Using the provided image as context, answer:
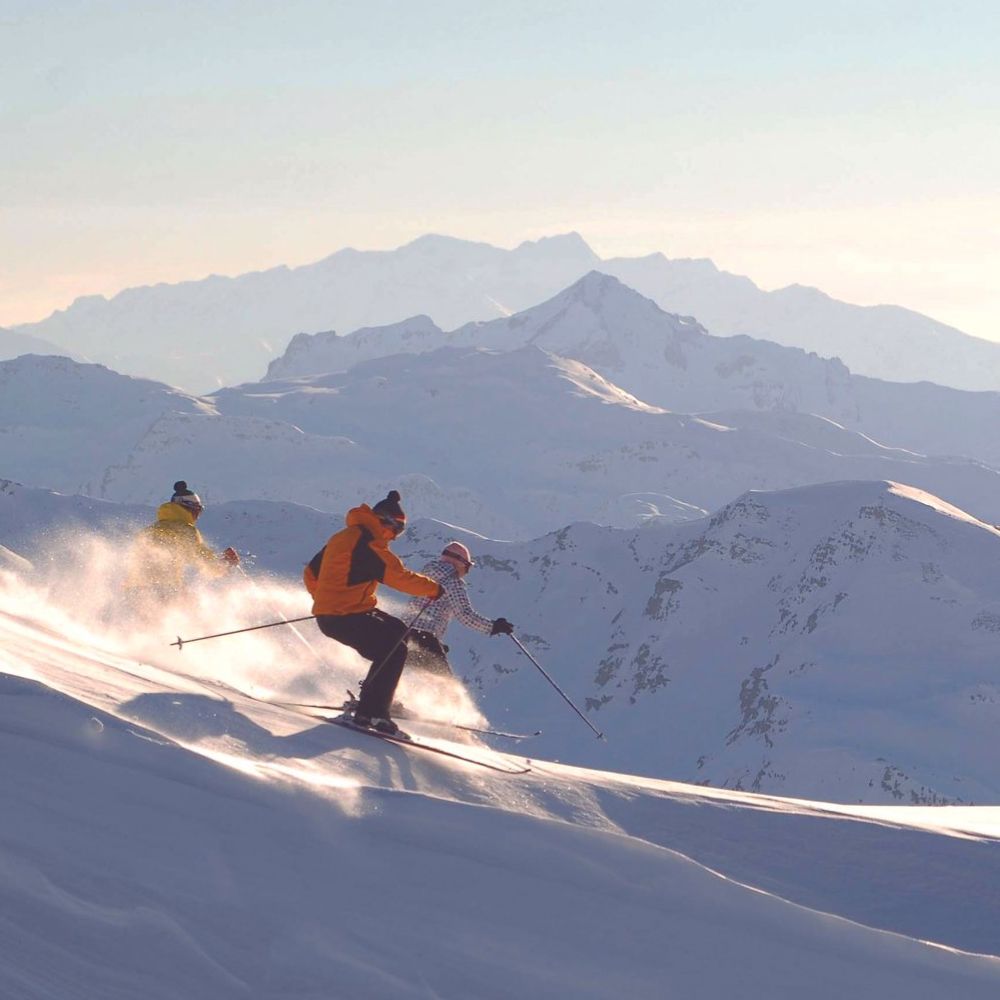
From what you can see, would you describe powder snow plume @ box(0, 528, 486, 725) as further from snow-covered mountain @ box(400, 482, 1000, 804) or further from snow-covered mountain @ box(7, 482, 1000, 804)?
snow-covered mountain @ box(400, 482, 1000, 804)

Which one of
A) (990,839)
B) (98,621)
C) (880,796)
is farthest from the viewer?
(880,796)

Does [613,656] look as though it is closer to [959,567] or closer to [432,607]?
[959,567]

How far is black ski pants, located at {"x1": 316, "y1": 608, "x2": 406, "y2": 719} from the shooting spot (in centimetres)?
1231

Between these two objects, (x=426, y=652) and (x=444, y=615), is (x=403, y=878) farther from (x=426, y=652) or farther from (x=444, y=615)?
(x=426, y=652)

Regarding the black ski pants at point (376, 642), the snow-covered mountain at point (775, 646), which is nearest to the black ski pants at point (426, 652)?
the black ski pants at point (376, 642)

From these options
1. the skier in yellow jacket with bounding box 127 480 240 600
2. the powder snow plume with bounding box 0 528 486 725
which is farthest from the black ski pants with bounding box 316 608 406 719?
the skier in yellow jacket with bounding box 127 480 240 600

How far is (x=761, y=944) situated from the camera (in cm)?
787


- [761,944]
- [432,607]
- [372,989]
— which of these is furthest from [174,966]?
[432,607]

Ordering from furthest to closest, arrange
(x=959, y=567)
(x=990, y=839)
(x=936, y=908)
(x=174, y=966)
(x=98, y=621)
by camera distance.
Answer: (x=959, y=567), (x=98, y=621), (x=990, y=839), (x=936, y=908), (x=174, y=966)

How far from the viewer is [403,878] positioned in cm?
780

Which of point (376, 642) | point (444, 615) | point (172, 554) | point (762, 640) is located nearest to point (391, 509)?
point (376, 642)

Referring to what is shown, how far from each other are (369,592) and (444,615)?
2.19 metres

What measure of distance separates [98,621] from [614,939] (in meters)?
11.5

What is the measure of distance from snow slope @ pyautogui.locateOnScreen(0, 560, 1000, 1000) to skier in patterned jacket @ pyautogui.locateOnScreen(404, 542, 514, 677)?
9.33ft
